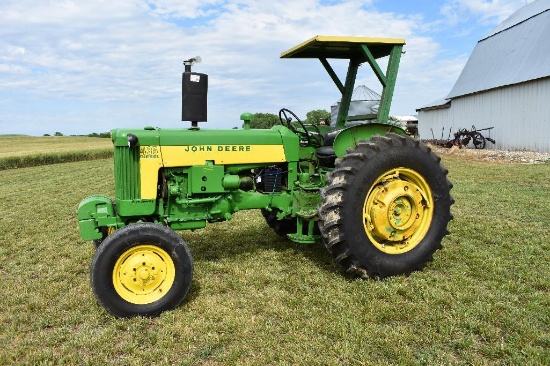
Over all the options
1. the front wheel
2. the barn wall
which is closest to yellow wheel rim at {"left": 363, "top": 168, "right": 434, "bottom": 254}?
the front wheel

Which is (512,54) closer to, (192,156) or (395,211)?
(395,211)

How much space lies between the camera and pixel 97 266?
355cm

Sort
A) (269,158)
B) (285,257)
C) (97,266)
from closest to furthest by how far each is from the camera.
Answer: (97,266) → (269,158) → (285,257)

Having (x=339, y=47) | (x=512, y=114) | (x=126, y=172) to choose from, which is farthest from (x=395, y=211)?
(x=512, y=114)

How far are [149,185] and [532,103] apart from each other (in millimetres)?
20138

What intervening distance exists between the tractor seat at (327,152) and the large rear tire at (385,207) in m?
0.49

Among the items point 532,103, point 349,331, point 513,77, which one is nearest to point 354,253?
point 349,331

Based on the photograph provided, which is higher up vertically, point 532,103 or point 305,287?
point 532,103

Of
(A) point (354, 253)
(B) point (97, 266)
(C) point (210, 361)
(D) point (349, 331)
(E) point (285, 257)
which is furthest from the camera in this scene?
(E) point (285, 257)

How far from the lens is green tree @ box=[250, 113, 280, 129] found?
525 centimetres

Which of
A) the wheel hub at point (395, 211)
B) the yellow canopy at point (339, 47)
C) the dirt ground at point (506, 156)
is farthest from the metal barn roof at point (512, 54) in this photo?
the wheel hub at point (395, 211)

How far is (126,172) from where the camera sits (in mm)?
4199

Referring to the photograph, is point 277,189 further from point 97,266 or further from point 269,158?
Result: point 97,266

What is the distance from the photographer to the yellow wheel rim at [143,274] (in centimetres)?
368
